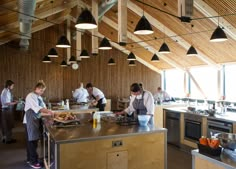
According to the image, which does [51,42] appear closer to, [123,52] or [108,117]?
[123,52]

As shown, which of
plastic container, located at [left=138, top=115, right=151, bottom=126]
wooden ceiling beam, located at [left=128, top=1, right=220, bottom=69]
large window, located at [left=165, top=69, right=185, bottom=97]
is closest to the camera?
plastic container, located at [left=138, top=115, right=151, bottom=126]

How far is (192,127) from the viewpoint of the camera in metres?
5.46

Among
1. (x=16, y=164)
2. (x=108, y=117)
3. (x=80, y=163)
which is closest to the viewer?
(x=80, y=163)

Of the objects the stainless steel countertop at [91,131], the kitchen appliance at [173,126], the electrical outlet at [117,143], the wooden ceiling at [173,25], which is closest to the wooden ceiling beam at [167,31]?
the wooden ceiling at [173,25]

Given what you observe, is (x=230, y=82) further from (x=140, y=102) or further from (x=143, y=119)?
(x=143, y=119)

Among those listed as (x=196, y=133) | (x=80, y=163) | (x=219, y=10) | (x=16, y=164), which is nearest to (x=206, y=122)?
(x=196, y=133)

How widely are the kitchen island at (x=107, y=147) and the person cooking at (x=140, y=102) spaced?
74 cm

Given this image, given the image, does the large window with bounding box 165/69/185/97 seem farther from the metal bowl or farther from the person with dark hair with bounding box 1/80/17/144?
the metal bowl

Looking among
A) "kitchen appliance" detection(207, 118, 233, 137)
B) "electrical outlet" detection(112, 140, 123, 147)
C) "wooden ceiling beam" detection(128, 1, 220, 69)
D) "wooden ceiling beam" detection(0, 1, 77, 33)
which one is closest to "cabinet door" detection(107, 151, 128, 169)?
"electrical outlet" detection(112, 140, 123, 147)

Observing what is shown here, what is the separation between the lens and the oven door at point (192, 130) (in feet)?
17.4

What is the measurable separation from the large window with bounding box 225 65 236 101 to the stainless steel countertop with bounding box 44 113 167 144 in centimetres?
594

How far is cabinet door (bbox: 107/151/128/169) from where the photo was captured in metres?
3.07

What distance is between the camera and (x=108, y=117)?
13.9ft

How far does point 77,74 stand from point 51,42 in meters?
1.87
